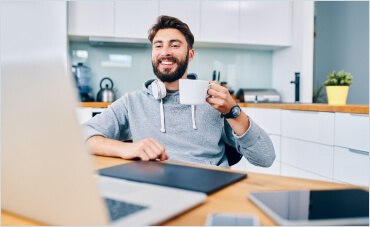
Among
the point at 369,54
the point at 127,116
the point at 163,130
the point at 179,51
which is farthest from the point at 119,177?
the point at 369,54

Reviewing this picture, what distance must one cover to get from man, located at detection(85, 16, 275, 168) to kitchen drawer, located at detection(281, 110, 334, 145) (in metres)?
1.18

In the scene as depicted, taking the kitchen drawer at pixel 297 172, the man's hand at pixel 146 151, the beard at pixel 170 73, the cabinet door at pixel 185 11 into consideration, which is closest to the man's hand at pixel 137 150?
the man's hand at pixel 146 151

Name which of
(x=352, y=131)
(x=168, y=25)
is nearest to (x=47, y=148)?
(x=168, y=25)

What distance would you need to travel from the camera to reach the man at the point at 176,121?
111 cm

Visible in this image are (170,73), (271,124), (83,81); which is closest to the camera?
(170,73)

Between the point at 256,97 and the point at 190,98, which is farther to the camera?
the point at 256,97

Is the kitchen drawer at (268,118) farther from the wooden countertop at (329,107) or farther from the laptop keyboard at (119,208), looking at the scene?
the laptop keyboard at (119,208)

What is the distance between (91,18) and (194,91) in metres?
2.57

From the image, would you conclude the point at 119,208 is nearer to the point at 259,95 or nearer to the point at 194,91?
the point at 194,91

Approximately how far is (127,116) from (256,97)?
7.76 ft

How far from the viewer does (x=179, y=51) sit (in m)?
1.56

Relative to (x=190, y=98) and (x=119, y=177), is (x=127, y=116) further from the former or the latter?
(x=119, y=177)

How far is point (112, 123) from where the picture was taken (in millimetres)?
1364

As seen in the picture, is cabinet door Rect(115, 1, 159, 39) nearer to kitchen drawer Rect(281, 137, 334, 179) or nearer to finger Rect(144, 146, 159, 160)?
kitchen drawer Rect(281, 137, 334, 179)
